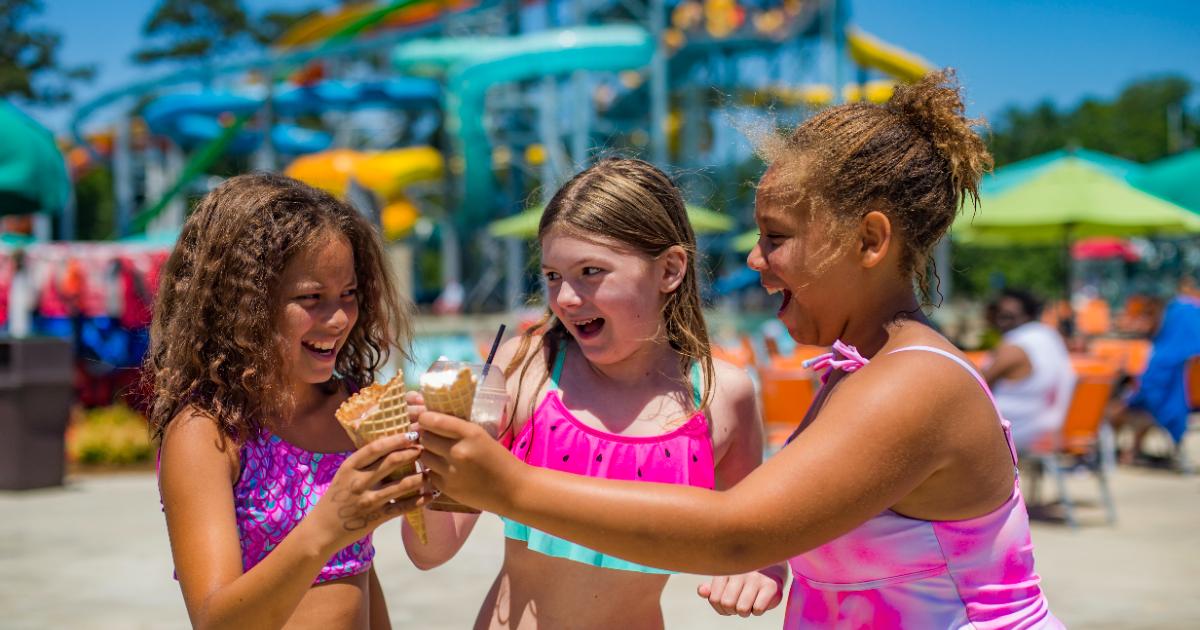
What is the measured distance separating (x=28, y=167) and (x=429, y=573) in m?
4.37

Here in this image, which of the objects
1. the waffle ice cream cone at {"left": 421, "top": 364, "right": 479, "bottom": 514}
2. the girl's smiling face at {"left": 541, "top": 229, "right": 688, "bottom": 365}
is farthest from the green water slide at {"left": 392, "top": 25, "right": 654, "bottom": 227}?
the waffle ice cream cone at {"left": 421, "top": 364, "right": 479, "bottom": 514}

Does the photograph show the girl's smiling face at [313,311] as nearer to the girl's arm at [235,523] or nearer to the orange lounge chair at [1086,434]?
the girl's arm at [235,523]

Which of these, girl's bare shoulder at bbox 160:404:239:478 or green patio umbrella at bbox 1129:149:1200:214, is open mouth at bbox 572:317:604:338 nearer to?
girl's bare shoulder at bbox 160:404:239:478

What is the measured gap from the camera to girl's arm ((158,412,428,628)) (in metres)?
1.37

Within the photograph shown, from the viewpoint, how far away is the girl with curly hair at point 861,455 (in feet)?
4.31

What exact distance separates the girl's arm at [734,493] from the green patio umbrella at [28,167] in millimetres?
7218

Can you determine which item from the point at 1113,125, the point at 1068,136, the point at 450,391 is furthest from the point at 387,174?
the point at 1113,125

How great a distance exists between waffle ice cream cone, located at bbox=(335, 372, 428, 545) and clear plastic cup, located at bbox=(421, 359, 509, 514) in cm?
6

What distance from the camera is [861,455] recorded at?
135cm

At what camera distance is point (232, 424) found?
174 cm

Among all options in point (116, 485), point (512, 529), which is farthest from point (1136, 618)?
point (116, 485)

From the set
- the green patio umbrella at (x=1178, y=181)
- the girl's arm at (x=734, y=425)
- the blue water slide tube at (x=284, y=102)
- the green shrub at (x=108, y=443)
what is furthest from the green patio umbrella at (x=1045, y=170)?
the blue water slide tube at (x=284, y=102)

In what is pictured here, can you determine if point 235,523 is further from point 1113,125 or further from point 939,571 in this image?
point 1113,125

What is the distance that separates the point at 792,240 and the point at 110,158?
3557 cm
